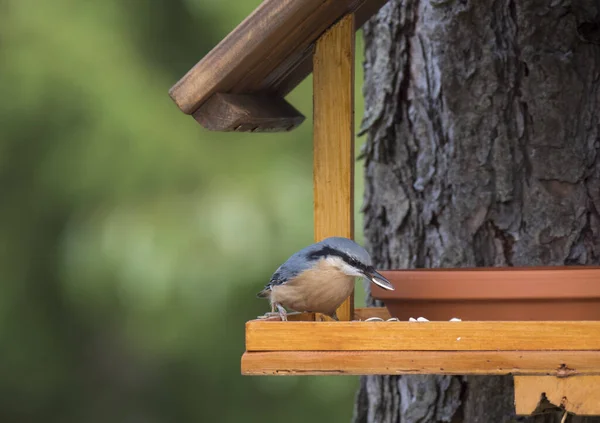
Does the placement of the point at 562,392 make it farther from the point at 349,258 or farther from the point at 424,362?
the point at 349,258

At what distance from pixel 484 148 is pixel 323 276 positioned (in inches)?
36.2

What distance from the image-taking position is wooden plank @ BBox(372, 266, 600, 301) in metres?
2.20

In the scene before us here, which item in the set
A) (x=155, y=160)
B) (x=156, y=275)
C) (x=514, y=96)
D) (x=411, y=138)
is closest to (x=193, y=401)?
(x=156, y=275)

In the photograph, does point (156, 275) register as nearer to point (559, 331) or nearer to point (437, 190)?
point (437, 190)

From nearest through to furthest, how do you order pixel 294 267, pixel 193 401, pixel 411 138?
pixel 294 267 → pixel 411 138 → pixel 193 401

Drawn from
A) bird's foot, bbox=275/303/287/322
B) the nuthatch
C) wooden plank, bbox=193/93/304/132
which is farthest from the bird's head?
wooden plank, bbox=193/93/304/132

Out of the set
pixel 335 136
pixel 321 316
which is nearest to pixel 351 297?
pixel 321 316

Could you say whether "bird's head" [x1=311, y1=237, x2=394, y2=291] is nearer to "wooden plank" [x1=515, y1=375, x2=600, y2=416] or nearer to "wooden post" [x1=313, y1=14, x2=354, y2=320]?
"wooden post" [x1=313, y1=14, x2=354, y2=320]

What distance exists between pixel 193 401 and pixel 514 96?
2032 millimetres

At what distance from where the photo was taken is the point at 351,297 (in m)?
2.53

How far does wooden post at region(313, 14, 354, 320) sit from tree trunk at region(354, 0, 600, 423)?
0.69 m

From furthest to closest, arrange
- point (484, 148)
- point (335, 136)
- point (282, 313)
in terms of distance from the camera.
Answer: point (484, 148) → point (335, 136) → point (282, 313)

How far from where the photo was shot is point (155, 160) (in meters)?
4.08

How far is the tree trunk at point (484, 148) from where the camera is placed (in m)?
3.00
